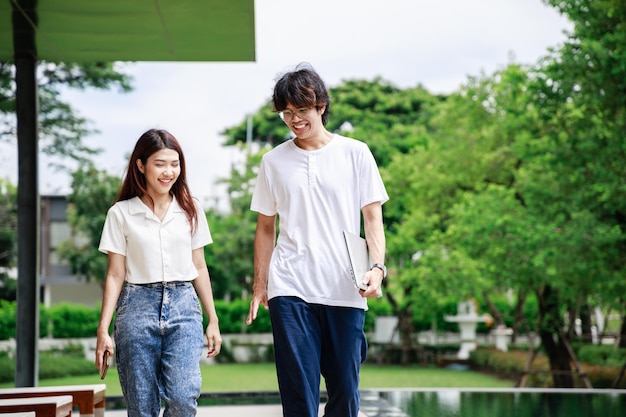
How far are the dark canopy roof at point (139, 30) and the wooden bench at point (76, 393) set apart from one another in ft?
7.46

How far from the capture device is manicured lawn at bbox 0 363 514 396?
60.1ft

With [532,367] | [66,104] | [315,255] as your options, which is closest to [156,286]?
[315,255]

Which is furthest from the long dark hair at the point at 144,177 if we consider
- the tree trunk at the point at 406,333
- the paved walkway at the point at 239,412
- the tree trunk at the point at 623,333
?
the tree trunk at the point at 406,333

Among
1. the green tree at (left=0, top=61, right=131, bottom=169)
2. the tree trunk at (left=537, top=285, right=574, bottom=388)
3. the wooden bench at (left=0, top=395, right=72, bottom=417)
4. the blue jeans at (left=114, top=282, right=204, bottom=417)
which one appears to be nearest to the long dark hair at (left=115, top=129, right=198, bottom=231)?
the blue jeans at (left=114, top=282, right=204, bottom=417)

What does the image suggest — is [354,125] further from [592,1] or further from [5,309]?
[592,1]

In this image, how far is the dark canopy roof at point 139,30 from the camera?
5.95m

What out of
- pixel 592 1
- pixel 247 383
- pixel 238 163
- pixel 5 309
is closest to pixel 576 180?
pixel 592 1

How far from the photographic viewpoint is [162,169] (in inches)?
121

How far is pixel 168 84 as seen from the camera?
31.9m

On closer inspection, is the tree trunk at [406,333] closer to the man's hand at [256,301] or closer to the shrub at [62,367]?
the shrub at [62,367]

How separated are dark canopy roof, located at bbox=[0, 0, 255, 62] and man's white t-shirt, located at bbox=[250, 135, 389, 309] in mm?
3036

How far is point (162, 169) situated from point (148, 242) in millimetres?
230

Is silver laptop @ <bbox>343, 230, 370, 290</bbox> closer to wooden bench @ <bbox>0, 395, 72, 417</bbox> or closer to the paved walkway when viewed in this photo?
wooden bench @ <bbox>0, 395, 72, 417</bbox>

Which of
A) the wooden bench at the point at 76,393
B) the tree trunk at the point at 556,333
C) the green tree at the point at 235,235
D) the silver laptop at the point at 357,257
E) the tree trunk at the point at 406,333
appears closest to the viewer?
the silver laptop at the point at 357,257
